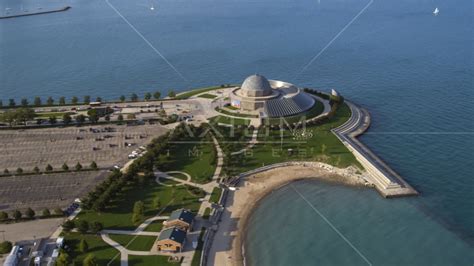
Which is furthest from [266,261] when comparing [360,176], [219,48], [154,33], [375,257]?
[154,33]

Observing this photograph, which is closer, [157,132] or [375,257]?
[375,257]

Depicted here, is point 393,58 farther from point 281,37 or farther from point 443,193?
point 443,193

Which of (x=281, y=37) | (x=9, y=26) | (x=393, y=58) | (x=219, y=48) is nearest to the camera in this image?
(x=393, y=58)

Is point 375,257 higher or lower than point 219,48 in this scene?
lower

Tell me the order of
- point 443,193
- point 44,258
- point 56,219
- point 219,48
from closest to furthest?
1. point 44,258
2. point 56,219
3. point 443,193
4. point 219,48

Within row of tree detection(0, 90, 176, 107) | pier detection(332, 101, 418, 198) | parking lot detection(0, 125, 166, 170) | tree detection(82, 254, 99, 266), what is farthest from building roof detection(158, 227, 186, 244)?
row of tree detection(0, 90, 176, 107)

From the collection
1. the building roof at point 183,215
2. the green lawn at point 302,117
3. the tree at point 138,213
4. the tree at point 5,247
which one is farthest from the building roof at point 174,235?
the green lawn at point 302,117

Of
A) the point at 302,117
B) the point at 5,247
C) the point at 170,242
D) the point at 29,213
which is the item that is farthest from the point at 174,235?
the point at 302,117

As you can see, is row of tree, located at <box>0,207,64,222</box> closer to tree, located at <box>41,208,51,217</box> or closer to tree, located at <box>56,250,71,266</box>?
tree, located at <box>41,208,51,217</box>
